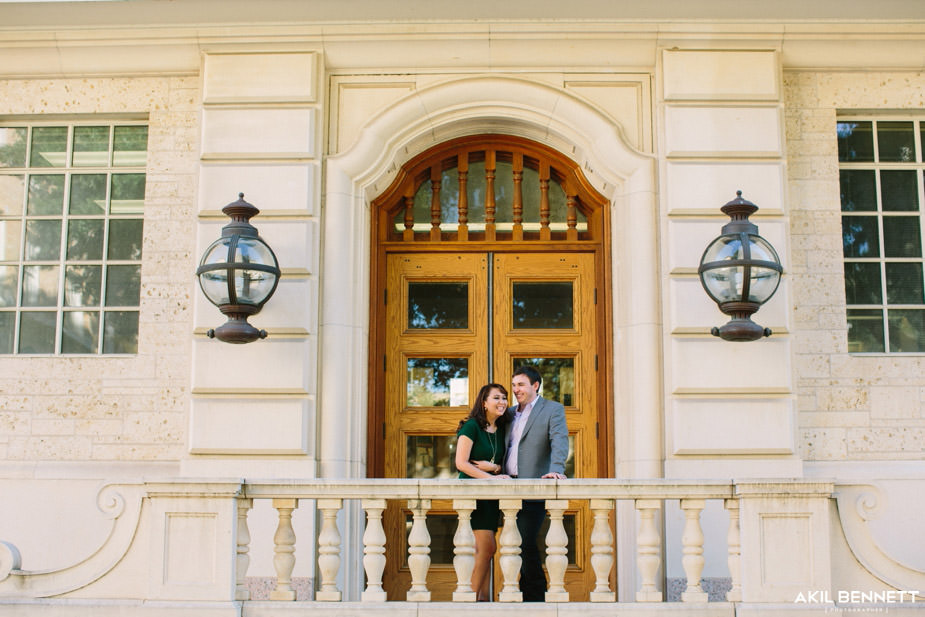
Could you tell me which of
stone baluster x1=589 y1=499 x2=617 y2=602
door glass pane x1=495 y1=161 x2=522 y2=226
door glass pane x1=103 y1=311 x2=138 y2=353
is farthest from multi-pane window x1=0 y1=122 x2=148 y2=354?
stone baluster x1=589 y1=499 x2=617 y2=602

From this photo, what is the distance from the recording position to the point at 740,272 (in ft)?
24.0

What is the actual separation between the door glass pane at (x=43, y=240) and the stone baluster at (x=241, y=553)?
11.7 ft

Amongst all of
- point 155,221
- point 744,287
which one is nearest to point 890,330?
point 744,287

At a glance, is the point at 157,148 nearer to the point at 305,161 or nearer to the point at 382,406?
the point at 305,161

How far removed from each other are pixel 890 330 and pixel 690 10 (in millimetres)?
2999

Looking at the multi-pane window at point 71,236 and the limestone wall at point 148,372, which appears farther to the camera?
the multi-pane window at point 71,236

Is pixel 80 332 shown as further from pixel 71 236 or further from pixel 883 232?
pixel 883 232

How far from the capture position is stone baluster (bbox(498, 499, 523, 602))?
5914 mm

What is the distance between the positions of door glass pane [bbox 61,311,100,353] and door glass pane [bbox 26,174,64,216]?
93 cm

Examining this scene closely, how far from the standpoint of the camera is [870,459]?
25.8 feet

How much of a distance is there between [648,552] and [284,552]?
2150 millimetres

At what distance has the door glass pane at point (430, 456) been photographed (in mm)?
8203

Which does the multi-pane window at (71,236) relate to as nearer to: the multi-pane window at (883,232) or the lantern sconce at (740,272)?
the lantern sconce at (740,272)

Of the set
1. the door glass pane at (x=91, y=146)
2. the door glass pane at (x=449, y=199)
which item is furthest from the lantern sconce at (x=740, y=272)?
the door glass pane at (x=91, y=146)
